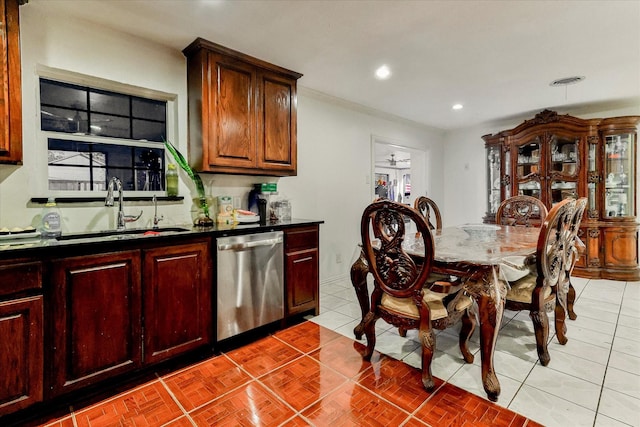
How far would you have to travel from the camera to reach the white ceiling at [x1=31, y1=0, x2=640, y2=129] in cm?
204

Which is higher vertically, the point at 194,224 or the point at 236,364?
the point at 194,224

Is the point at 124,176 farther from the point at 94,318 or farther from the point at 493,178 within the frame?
the point at 493,178

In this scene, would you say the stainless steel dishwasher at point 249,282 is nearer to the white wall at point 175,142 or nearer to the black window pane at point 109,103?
the white wall at point 175,142

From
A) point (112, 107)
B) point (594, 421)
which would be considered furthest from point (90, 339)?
point (594, 421)

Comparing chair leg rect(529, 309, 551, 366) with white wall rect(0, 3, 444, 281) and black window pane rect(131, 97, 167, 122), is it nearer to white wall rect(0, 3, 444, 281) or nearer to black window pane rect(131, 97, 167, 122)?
white wall rect(0, 3, 444, 281)

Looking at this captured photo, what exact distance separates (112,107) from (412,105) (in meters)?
3.46

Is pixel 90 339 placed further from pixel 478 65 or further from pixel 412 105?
pixel 412 105

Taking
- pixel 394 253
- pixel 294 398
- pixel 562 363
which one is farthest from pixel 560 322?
pixel 294 398

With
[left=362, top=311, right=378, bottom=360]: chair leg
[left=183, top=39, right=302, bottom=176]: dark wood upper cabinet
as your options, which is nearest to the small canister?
[left=183, top=39, right=302, bottom=176]: dark wood upper cabinet

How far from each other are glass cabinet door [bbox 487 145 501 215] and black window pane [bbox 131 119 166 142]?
186 inches

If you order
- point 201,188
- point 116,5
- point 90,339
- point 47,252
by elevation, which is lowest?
point 90,339

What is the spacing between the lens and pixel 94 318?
175 centimetres

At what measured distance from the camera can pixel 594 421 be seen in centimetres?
155

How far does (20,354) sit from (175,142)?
1736 millimetres
